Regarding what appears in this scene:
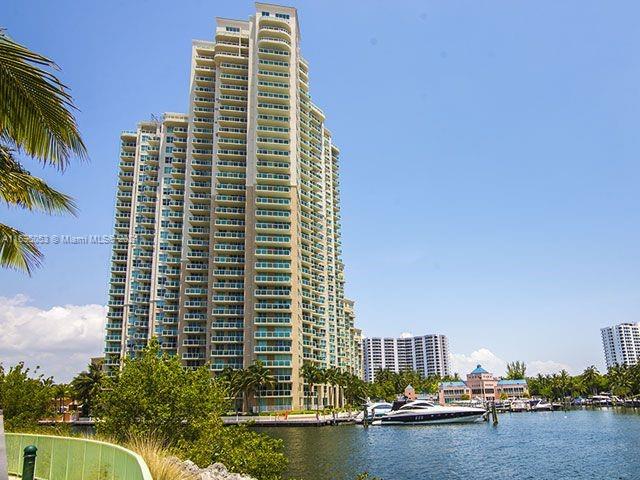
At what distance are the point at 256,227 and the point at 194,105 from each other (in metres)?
33.0

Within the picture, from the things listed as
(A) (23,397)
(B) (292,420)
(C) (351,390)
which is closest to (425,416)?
(B) (292,420)

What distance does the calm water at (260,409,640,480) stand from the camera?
41031 millimetres

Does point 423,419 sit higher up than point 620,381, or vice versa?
point 620,381

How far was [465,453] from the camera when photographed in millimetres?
53375

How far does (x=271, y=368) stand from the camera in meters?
96.3

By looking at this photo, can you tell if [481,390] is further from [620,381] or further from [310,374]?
[310,374]

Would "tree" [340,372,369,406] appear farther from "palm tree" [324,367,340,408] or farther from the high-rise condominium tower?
the high-rise condominium tower

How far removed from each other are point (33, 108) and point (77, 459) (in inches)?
350

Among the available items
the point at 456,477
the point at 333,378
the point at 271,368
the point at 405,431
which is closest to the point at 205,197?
the point at 271,368

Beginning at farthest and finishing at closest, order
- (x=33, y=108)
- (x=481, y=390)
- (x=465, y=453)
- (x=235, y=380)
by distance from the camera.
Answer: (x=481, y=390)
(x=235, y=380)
(x=465, y=453)
(x=33, y=108)

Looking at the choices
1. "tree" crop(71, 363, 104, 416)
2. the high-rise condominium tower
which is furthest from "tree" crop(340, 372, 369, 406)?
"tree" crop(71, 363, 104, 416)

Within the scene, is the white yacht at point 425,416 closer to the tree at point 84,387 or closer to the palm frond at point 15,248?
the tree at point 84,387

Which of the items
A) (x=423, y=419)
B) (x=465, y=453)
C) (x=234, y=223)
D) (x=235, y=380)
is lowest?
(x=465, y=453)

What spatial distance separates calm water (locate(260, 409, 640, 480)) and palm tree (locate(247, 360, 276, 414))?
14.8m
